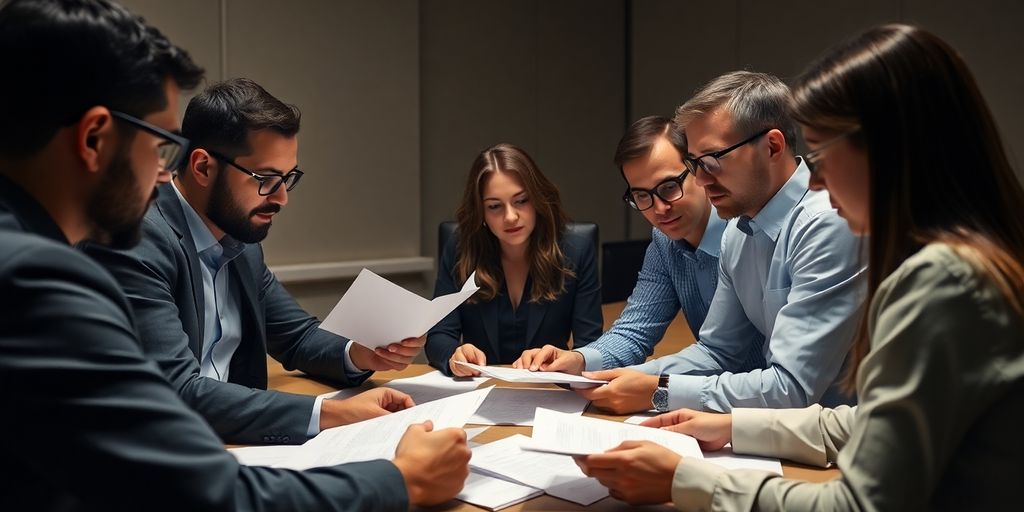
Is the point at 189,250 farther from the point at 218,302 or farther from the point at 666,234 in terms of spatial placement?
the point at 666,234

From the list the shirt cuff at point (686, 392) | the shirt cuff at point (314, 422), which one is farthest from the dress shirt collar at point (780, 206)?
the shirt cuff at point (314, 422)

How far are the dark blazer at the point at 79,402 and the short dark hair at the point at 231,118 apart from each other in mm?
1174

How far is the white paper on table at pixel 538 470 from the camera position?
4.48 feet

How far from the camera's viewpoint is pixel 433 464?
1294mm

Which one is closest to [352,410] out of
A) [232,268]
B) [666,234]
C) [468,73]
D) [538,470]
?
[538,470]

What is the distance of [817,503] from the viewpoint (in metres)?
1.09

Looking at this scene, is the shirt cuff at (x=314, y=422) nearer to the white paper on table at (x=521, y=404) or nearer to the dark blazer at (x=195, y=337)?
the dark blazer at (x=195, y=337)

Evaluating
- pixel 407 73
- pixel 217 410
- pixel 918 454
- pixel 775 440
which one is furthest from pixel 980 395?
pixel 407 73

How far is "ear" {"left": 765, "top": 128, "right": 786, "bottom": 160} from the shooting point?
2023mm

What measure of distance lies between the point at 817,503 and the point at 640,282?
5.49 ft

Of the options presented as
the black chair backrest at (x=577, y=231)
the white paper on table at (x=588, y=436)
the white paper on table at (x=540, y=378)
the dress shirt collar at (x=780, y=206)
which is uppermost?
the dress shirt collar at (x=780, y=206)

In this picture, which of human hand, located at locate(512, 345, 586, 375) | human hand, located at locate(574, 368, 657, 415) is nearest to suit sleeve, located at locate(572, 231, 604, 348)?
human hand, located at locate(512, 345, 586, 375)

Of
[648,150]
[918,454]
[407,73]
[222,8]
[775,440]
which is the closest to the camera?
[918,454]

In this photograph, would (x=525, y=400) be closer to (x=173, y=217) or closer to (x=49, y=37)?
(x=173, y=217)
